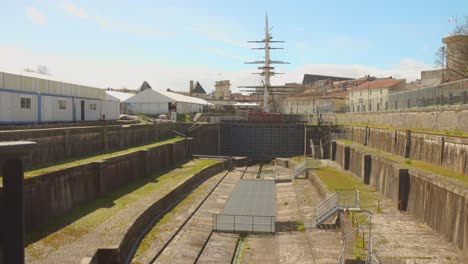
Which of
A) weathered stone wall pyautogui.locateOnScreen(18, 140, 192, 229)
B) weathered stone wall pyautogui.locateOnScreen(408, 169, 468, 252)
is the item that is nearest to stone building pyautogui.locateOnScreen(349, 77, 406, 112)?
weathered stone wall pyautogui.locateOnScreen(18, 140, 192, 229)

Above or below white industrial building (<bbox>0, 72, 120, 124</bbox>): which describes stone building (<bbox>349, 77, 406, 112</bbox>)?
above

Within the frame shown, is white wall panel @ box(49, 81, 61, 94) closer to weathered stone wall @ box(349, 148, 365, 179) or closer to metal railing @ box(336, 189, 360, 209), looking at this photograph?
metal railing @ box(336, 189, 360, 209)

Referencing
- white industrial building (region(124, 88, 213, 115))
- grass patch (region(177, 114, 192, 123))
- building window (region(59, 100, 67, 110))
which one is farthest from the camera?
white industrial building (region(124, 88, 213, 115))

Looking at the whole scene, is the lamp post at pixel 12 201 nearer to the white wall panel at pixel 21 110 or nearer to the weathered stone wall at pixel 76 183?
the weathered stone wall at pixel 76 183

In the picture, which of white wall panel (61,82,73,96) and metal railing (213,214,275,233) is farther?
white wall panel (61,82,73,96)

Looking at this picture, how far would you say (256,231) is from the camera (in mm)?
21656

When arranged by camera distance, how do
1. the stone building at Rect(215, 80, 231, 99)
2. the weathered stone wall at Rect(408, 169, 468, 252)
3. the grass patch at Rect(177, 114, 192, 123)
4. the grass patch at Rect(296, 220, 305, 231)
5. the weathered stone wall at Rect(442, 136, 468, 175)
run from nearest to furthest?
the weathered stone wall at Rect(408, 169, 468, 252), the weathered stone wall at Rect(442, 136, 468, 175), the grass patch at Rect(296, 220, 305, 231), the grass patch at Rect(177, 114, 192, 123), the stone building at Rect(215, 80, 231, 99)

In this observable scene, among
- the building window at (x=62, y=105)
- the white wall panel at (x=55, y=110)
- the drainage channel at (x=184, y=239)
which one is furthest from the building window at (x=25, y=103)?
the drainage channel at (x=184, y=239)

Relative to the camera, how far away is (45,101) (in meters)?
30.3

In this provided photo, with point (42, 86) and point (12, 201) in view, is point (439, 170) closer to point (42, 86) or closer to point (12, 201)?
point (12, 201)

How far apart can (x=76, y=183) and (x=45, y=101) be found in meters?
12.6

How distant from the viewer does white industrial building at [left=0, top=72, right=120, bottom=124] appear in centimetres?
2614

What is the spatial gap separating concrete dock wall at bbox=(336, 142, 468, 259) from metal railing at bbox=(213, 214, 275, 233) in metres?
6.92

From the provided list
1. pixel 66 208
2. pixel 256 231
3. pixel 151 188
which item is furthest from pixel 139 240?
pixel 151 188
